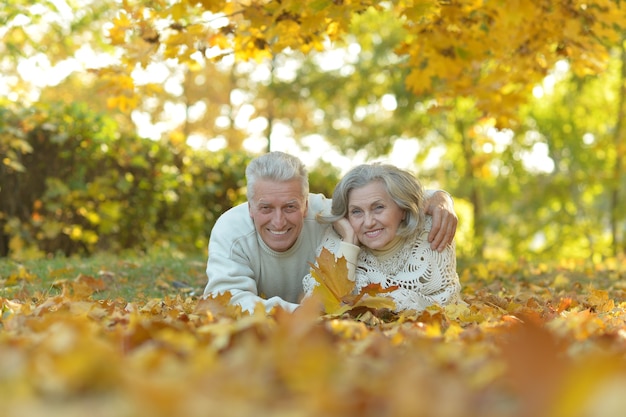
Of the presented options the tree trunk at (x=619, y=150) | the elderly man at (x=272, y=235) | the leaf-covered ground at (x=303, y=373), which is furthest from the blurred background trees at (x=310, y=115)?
the leaf-covered ground at (x=303, y=373)

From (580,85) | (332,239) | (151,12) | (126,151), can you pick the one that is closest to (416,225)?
(332,239)

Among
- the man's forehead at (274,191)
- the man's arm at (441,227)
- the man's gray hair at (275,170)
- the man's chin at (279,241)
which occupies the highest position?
the man's gray hair at (275,170)

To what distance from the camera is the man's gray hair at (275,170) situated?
3.81m

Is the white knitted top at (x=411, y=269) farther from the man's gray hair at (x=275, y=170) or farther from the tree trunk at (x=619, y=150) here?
the tree trunk at (x=619, y=150)

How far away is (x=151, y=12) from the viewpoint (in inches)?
175

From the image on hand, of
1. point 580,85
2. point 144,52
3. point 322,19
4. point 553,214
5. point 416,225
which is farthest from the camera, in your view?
point 553,214

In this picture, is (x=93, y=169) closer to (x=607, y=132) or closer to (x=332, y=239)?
(x=332, y=239)

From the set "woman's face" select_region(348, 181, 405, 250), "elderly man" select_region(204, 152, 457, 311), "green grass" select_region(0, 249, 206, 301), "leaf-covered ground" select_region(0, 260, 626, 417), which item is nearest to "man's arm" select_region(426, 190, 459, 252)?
"elderly man" select_region(204, 152, 457, 311)

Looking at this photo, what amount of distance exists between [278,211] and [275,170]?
218 mm

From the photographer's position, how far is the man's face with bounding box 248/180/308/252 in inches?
150

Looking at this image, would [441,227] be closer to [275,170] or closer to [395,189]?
[395,189]

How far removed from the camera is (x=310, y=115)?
→ 18594mm

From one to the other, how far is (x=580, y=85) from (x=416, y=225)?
28.3 ft

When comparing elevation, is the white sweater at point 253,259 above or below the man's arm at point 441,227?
below
